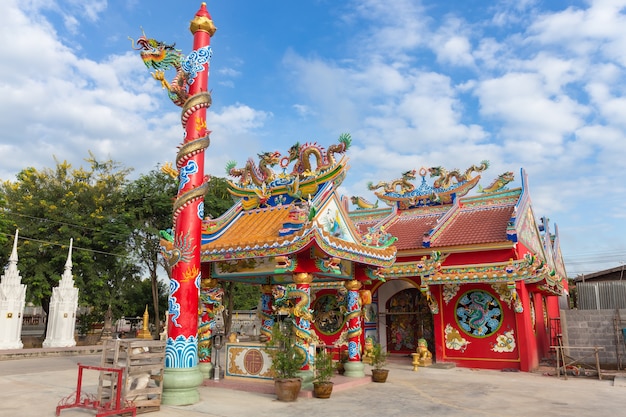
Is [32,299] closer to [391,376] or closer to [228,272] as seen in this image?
[228,272]

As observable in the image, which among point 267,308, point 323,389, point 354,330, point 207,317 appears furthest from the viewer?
point 267,308

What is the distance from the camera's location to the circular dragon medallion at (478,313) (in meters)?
15.1

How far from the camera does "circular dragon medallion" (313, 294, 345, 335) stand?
1767cm

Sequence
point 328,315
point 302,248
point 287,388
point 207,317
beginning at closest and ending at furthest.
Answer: point 287,388, point 302,248, point 207,317, point 328,315

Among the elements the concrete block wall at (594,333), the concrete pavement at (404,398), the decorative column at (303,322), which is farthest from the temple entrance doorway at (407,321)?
the decorative column at (303,322)

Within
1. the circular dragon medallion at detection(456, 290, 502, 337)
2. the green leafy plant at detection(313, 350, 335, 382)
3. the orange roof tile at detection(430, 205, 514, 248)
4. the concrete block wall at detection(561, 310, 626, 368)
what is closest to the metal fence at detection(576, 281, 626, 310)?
the concrete block wall at detection(561, 310, 626, 368)

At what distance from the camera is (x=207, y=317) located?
11.0 meters

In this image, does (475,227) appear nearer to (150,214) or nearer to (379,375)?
(379,375)

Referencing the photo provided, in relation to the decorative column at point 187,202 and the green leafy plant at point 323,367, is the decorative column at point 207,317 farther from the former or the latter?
the green leafy plant at point 323,367

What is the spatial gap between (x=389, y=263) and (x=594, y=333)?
7743mm

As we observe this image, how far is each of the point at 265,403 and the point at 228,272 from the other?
3432mm

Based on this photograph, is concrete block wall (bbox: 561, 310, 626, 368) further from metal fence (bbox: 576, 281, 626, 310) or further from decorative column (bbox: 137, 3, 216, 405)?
decorative column (bbox: 137, 3, 216, 405)

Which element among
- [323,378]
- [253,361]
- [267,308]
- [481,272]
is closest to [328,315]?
[267,308]

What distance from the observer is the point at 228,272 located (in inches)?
436
